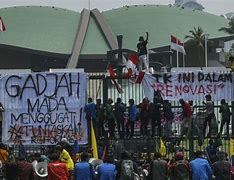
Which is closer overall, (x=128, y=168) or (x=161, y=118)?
(x=128, y=168)

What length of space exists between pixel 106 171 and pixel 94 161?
1.17 meters

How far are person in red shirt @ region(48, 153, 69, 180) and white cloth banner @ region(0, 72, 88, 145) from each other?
379 cm

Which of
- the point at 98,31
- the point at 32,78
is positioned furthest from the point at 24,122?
the point at 98,31

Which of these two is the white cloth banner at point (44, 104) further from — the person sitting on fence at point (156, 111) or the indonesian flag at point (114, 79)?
the person sitting on fence at point (156, 111)

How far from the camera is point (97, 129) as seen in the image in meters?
16.8

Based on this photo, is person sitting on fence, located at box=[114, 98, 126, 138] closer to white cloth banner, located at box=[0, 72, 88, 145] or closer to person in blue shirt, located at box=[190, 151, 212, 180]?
white cloth banner, located at box=[0, 72, 88, 145]

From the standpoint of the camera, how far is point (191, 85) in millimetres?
17266

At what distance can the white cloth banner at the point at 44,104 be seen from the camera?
16.7 metres

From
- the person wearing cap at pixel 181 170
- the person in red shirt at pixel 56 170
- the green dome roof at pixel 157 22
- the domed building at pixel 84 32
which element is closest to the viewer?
the person in red shirt at pixel 56 170

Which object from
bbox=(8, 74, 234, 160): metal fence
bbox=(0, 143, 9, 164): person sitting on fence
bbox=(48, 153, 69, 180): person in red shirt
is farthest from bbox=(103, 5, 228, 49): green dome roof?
bbox=(48, 153, 69, 180): person in red shirt

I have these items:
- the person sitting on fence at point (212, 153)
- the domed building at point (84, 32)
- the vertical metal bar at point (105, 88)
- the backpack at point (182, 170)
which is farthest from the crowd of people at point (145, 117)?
the domed building at point (84, 32)

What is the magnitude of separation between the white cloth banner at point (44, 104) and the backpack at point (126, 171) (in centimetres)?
385

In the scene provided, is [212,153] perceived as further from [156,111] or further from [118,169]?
[118,169]

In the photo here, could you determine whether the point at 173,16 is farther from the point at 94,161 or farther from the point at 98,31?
the point at 94,161
